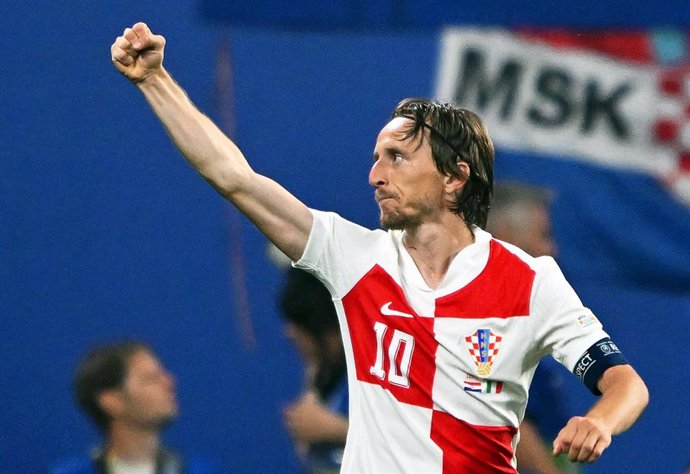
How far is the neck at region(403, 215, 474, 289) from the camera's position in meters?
3.02

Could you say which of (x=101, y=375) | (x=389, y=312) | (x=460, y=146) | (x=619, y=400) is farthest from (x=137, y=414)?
(x=619, y=400)

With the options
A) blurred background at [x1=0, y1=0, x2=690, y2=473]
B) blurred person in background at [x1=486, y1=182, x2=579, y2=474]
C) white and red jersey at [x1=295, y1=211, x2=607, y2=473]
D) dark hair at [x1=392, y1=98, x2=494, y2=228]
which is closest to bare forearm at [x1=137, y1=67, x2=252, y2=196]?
white and red jersey at [x1=295, y1=211, x2=607, y2=473]

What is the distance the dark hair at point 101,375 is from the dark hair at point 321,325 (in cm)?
63

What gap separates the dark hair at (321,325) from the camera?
424 centimetres

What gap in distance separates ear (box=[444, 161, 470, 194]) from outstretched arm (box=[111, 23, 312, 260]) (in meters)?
0.34

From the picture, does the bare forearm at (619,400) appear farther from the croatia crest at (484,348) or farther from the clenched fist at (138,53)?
the clenched fist at (138,53)

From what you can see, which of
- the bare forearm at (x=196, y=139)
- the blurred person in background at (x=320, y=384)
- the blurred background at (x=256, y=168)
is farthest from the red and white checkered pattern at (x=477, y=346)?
the blurred background at (x=256, y=168)

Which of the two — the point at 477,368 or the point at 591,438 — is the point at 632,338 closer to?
the point at 477,368

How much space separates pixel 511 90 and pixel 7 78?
7.23ft

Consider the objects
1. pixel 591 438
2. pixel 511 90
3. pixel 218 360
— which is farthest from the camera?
pixel 218 360

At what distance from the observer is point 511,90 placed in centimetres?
533

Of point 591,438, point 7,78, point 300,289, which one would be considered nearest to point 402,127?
point 591,438

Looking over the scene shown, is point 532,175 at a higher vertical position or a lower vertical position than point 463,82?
lower

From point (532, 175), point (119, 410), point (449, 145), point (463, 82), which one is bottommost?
point (119, 410)
